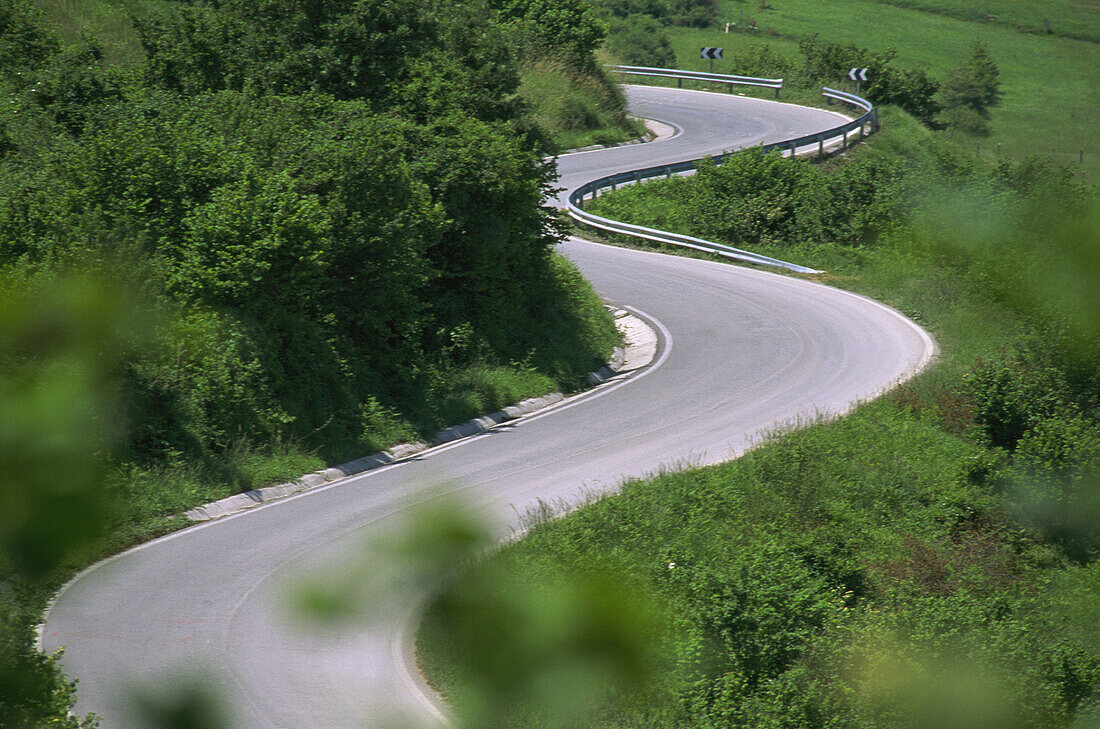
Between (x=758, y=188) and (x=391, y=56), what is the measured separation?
56.5ft

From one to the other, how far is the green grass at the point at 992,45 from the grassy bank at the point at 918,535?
5583cm

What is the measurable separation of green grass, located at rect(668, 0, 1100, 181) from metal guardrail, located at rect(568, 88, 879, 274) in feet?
86.4

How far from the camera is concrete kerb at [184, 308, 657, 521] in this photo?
1311 centimetres

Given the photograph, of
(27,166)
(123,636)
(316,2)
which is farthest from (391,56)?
(123,636)

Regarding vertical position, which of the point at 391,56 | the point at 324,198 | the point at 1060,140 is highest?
the point at 391,56

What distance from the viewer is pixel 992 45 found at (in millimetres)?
89438

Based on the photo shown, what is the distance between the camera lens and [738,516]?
13.8m

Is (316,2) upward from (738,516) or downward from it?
upward

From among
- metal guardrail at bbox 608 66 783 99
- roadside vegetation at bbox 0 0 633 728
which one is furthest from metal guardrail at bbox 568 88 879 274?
metal guardrail at bbox 608 66 783 99

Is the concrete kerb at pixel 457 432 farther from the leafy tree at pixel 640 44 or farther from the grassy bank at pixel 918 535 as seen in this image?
the leafy tree at pixel 640 44

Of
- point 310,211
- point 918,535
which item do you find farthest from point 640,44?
point 918,535

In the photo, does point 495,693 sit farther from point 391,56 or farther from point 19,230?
point 391,56

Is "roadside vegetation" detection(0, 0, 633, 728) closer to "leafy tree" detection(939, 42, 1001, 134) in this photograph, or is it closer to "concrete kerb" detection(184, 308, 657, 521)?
"concrete kerb" detection(184, 308, 657, 521)

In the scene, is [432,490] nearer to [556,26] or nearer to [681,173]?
[681,173]
